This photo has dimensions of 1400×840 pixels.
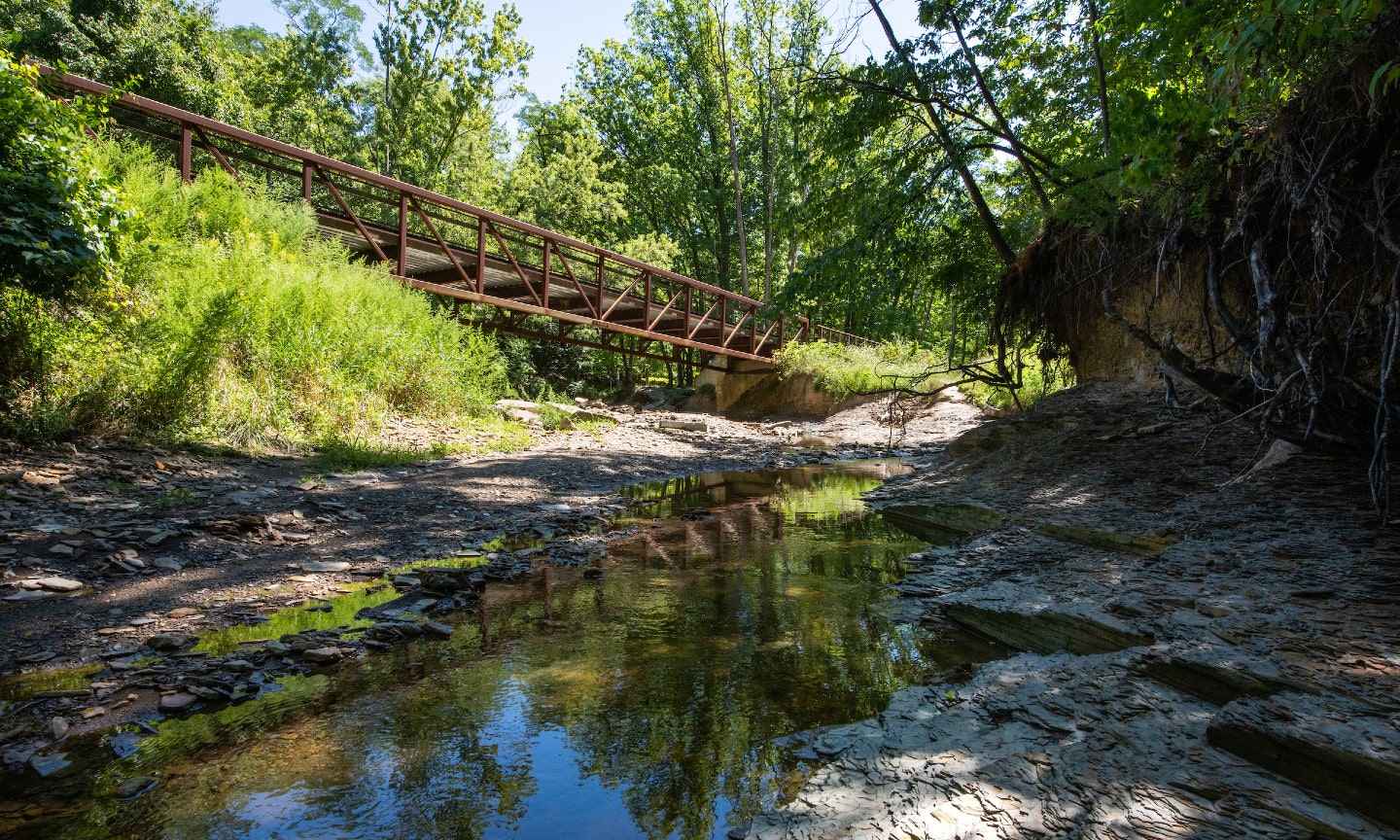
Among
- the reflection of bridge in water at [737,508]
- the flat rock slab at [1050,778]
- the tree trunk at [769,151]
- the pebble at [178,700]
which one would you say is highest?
the tree trunk at [769,151]

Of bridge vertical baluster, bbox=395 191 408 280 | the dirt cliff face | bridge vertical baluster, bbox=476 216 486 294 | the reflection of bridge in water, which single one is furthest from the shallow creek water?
bridge vertical baluster, bbox=476 216 486 294

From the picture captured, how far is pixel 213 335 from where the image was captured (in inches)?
225

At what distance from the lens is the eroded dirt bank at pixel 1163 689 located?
63.6 inches

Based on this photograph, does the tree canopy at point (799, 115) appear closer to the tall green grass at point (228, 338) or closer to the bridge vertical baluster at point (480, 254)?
the tall green grass at point (228, 338)

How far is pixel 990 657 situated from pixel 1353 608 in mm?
1242

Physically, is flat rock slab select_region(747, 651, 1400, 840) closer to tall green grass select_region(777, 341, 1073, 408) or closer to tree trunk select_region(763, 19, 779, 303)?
tall green grass select_region(777, 341, 1073, 408)

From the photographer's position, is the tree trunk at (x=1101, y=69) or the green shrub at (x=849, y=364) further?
the green shrub at (x=849, y=364)

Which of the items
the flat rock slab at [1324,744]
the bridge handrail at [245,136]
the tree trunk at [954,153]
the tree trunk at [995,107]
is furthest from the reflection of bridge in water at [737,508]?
the bridge handrail at [245,136]

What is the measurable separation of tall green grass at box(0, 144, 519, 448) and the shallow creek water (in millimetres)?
3416

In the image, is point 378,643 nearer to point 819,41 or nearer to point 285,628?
point 285,628

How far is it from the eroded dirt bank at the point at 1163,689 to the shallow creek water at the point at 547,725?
0.29 metres

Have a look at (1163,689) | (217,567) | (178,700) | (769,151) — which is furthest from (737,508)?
(769,151)

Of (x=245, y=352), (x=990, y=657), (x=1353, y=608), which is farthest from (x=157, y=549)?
(x=1353, y=608)

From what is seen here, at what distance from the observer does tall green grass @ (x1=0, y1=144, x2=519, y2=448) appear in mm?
5066
